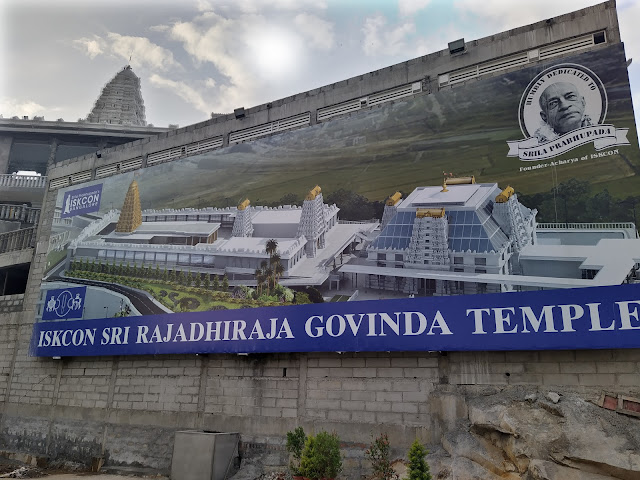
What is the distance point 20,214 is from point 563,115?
2323 cm

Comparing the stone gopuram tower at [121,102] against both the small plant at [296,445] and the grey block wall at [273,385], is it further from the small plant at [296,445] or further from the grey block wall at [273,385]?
the small plant at [296,445]

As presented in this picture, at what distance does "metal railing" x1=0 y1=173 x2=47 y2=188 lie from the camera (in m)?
25.8

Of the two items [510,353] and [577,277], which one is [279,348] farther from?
[577,277]

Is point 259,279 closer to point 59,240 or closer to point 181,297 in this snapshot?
point 181,297

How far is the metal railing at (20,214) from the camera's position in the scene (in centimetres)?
2312

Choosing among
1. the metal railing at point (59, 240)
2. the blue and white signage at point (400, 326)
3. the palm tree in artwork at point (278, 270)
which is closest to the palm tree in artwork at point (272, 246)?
the palm tree in artwork at point (278, 270)

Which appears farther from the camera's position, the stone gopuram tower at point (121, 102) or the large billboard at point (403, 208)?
the stone gopuram tower at point (121, 102)

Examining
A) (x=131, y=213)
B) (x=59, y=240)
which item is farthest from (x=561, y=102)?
(x=59, y=240)

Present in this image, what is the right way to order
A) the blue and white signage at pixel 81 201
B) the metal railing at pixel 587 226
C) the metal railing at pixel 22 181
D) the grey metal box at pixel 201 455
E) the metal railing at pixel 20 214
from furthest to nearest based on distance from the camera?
the metal railing at pixel 22 181 → the metal railing at pixel 20 214 → the blue and white signage at pixel 81 201 → the grey metal box at pixel 201 455 → the metal railing at pixel 587 226

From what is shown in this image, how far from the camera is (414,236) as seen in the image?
37.9 ft

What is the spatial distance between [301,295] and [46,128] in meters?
24.4

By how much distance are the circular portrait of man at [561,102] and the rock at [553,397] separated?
5239mm

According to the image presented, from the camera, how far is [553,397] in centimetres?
891

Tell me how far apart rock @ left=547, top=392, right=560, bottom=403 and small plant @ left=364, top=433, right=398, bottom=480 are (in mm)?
3201
